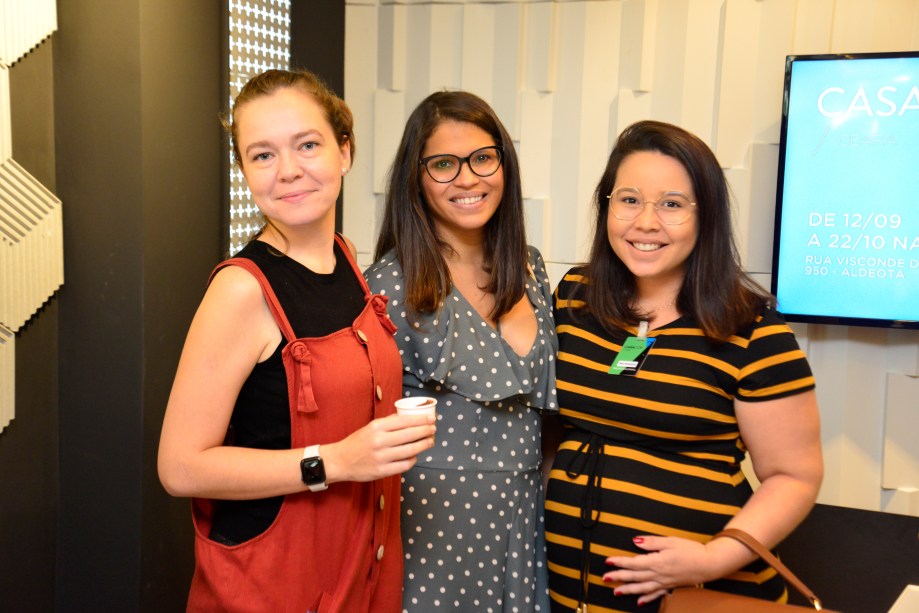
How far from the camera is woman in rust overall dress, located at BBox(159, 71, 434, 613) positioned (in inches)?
55.4

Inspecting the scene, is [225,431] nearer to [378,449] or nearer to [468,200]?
[378,449]

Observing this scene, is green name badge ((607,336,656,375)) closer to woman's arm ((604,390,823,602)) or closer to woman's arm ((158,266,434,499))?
woman's arm ((604,390,823,602))

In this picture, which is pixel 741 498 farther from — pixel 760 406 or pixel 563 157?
pixel 563 157

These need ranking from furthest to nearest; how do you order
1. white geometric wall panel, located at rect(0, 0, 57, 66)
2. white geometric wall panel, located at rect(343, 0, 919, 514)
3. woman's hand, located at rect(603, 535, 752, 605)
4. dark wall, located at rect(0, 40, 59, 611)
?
white geometric wall panel, located at rect(343, 0, 919, 514)
dark wall, located at rect(0, 40, 59, 611)
white geometric wall panel, located at rect(0, 0, 57, 66)
woman's hand, located at rect(603, 535, 752, 605)

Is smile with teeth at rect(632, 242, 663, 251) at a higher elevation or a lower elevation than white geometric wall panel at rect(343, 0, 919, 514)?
lower

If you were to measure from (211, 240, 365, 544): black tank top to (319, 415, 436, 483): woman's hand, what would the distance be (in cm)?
12

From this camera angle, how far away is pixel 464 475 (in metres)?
1.88

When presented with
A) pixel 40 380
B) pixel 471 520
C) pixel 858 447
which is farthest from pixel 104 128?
pixel 858 447

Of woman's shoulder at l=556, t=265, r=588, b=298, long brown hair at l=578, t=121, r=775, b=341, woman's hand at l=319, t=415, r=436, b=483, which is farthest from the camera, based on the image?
woman's shoulder at l=556, t=265, r=588, b=298

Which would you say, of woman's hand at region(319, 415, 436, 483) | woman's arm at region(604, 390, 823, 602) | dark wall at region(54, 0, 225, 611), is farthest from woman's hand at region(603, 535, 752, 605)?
dark wall at region(54, 0, 225, 611)

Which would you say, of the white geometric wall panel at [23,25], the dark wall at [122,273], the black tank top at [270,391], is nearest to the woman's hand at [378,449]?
the black tank top at [270,391]

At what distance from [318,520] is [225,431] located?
24 centimetres

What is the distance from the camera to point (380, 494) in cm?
163

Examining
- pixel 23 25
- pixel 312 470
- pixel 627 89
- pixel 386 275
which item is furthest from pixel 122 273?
pixel 627 89
